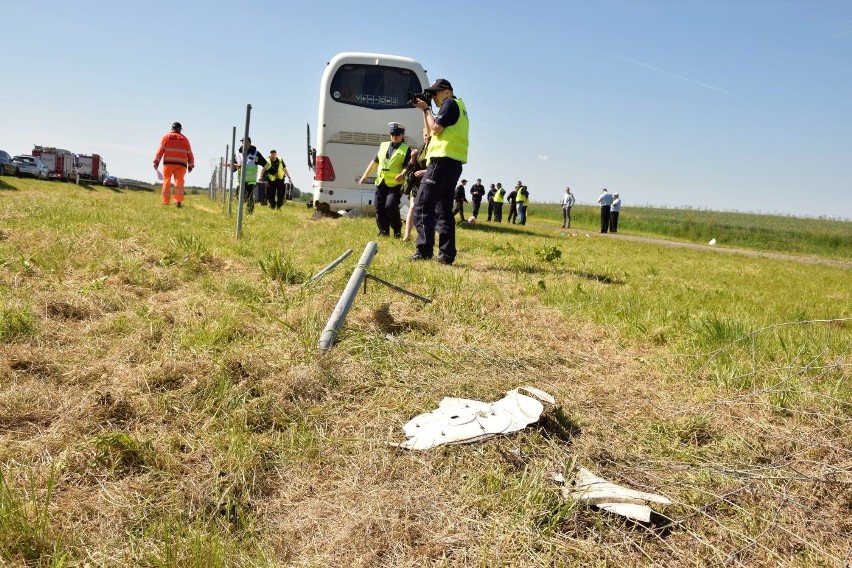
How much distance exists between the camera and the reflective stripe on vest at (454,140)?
277 inches

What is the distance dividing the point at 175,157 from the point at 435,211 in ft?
26.6

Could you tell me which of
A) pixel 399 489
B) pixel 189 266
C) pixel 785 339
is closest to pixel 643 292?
pixel 785 339

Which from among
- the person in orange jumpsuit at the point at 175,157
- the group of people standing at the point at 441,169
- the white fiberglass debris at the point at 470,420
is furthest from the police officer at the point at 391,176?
the white fiberglass debris at the point at 470,420

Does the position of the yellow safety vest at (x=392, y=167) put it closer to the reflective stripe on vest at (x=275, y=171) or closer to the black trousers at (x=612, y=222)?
the reflective stripe on vest at (x=275, y=171)

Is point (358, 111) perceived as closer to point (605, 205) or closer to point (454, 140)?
point (454, 140)

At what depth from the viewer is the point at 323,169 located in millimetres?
14266

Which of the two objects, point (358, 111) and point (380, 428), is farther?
point (358, 111)

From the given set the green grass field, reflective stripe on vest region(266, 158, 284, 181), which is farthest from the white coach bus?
the green grass field

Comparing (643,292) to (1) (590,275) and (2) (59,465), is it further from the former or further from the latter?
(2) (59,465)

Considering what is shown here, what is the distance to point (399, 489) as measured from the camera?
2.20m

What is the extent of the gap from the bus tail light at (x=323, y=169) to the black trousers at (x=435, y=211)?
7376 millimetres

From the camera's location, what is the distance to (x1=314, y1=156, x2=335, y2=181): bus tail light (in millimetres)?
14242

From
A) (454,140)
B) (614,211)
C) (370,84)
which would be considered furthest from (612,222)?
(454,140)

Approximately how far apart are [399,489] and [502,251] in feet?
23.5
